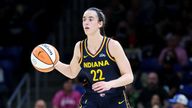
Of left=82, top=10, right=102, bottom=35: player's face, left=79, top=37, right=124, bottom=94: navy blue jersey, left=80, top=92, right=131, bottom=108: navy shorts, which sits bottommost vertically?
left=80, top=92, right=131, bottom=108: navy shorts

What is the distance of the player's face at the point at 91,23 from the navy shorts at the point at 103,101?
0.76 m

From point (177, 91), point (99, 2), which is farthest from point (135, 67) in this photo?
point (99, 2)

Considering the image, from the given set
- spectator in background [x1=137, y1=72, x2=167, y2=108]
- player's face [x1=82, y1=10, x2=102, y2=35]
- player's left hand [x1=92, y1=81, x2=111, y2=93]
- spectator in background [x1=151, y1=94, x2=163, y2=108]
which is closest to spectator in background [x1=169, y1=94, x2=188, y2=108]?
spectator in background [x1=151, y1=94, x2=163, y2=108]

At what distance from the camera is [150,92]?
1257cm

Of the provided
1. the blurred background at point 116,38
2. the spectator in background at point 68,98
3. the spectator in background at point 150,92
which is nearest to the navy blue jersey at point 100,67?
the blurred background at point 116,38

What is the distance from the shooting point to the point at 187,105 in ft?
36.0

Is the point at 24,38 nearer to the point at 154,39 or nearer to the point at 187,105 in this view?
the point at 154,39

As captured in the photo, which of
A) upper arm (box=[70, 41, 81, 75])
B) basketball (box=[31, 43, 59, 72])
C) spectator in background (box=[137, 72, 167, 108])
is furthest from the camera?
spectator in background (box=[137, 72, 167, 108])

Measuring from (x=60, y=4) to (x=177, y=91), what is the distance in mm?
6169

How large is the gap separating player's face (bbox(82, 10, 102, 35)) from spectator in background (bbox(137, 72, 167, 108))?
5244 mm

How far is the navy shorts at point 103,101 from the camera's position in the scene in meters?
7.39

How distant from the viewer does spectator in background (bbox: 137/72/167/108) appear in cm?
1245

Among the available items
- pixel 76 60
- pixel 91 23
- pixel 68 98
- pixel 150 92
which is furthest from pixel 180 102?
pixel 91 23

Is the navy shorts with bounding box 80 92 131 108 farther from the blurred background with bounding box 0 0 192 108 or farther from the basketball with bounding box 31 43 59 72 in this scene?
the blurred background with bounding box 0 0 192 108
